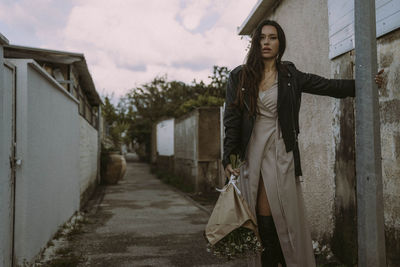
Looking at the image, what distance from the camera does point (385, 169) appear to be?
115 inches

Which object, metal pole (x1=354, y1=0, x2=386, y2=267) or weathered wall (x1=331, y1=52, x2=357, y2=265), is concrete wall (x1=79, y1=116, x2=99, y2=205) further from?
metal pole (x1=354, y1=0, x2=386, y2=267)

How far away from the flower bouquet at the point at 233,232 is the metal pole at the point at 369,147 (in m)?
0.64

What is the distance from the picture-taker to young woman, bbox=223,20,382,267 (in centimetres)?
259

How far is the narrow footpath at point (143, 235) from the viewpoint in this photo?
14.1 ft

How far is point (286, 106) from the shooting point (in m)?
2.64

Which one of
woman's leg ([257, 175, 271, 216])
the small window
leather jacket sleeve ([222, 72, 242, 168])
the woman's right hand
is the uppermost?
the small window

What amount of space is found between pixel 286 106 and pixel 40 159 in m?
2.82

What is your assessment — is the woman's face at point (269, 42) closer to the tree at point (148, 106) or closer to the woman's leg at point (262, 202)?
the woman's leg at point (262, 202)

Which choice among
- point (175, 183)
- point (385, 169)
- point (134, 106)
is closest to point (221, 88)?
point (175, 183)

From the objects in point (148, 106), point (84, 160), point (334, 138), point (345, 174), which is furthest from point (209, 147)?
point (148, 106)

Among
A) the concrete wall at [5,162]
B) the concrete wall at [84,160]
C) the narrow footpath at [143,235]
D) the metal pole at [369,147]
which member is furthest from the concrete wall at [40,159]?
the metal pole at [369,147]

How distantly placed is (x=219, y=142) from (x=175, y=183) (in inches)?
124

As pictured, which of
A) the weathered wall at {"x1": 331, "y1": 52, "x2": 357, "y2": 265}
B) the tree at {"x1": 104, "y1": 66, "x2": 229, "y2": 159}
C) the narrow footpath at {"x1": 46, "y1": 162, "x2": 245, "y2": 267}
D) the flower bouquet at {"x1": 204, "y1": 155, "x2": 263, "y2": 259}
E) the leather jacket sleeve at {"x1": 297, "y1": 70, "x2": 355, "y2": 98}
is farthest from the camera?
the tree at {"x1": 104, "y1": 66, "x2": 229, "y2": 159}

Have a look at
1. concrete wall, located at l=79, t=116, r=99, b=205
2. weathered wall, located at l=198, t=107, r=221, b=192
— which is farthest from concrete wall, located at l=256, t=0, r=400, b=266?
weathered wall, located at l=198, t=107, r=221, b=192
